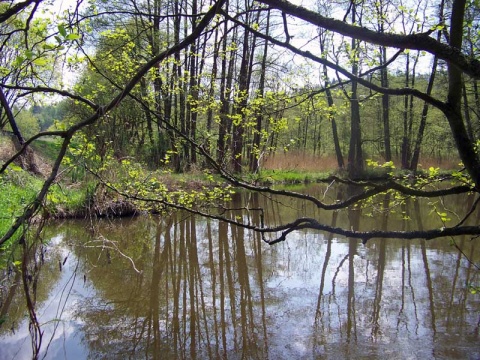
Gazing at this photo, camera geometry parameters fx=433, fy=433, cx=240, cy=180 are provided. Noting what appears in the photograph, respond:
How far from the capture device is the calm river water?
4.18 metres

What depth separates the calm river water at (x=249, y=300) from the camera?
165 inches

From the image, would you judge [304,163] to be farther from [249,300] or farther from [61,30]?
[61,30]

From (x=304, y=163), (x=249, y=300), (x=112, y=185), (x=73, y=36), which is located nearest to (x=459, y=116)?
(x=73, y=36)

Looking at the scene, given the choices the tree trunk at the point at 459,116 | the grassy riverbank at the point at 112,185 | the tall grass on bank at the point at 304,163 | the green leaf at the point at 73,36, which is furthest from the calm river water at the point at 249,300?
the tall grass on bank at the point at 304,163

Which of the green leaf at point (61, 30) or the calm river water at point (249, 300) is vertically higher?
the green leaf at point (61, 30)

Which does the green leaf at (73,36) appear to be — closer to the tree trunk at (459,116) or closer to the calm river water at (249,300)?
the calm river water at (249,300)

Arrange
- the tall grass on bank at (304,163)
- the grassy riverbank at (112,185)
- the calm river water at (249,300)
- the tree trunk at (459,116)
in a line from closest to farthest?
1. the tree trunk at (459,116)
2. the calm river water at (249,300)
3. the grassy riverbank at (112,185)
4. the tall grass on bank at (304,163)

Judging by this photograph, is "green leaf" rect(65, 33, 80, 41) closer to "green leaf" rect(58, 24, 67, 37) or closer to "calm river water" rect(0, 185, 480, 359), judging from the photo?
"green leaf" rect(58, 24, 67, 37)

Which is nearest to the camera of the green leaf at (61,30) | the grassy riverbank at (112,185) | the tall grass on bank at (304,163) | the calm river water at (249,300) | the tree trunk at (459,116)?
the green leaf at (61,30)

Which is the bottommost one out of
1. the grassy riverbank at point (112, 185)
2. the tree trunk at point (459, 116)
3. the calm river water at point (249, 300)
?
the calm river water at point (249, 300)

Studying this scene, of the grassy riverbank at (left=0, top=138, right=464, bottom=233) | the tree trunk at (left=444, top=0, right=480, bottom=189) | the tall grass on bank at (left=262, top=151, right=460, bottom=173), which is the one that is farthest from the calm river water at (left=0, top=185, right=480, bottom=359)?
the tall grass on bank at (left=262, top=151, right=460, bottom=173)

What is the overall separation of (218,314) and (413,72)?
20707 mm

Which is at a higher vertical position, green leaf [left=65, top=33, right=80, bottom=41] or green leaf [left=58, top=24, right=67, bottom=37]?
green leaf [left=58, top=24, right=67, bottom=37]

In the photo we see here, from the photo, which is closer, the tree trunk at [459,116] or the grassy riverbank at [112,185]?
the tree trunk at [459,116]
